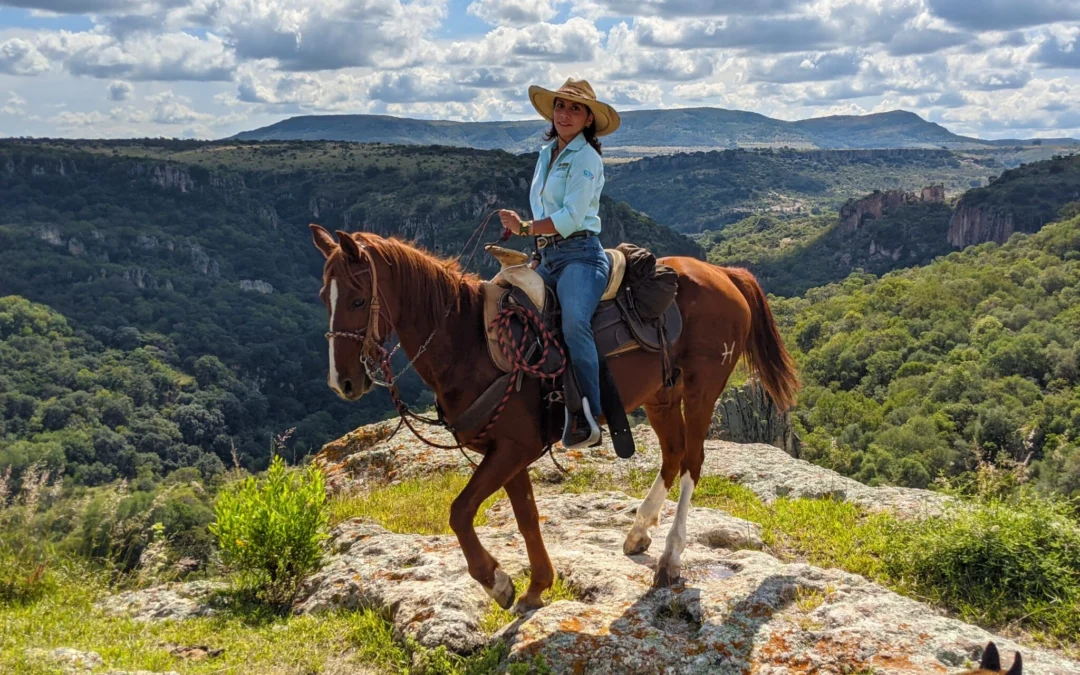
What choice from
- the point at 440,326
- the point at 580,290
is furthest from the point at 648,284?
the point at 440,326

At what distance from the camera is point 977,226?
13462cm

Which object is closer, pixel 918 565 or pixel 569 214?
pixel 569 214

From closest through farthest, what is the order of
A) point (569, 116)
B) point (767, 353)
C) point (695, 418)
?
point (569, 116), point (695, 418), point (767, 353)

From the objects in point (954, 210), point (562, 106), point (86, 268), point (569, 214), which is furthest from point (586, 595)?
point (954, 210)

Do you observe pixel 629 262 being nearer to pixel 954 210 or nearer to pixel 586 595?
pixel 586 595

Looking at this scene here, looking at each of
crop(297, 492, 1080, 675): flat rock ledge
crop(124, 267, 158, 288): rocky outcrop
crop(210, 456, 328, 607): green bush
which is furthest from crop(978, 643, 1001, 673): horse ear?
crop(124, 267, 158, 288): rocky outcrop

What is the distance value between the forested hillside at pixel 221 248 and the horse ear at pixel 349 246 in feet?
214

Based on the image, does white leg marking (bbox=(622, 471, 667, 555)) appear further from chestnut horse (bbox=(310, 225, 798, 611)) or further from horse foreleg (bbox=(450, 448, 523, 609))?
horse foreleg (bbox=(450, 448, 523, 609))

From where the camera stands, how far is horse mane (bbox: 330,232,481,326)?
4.64 meters

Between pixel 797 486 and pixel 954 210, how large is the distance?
15675 centimetres

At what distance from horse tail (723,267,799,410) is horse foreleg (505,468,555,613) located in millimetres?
2731

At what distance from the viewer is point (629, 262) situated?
5.66m

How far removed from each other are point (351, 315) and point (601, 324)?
1.82 metres

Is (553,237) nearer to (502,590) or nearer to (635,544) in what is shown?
(502,590)
